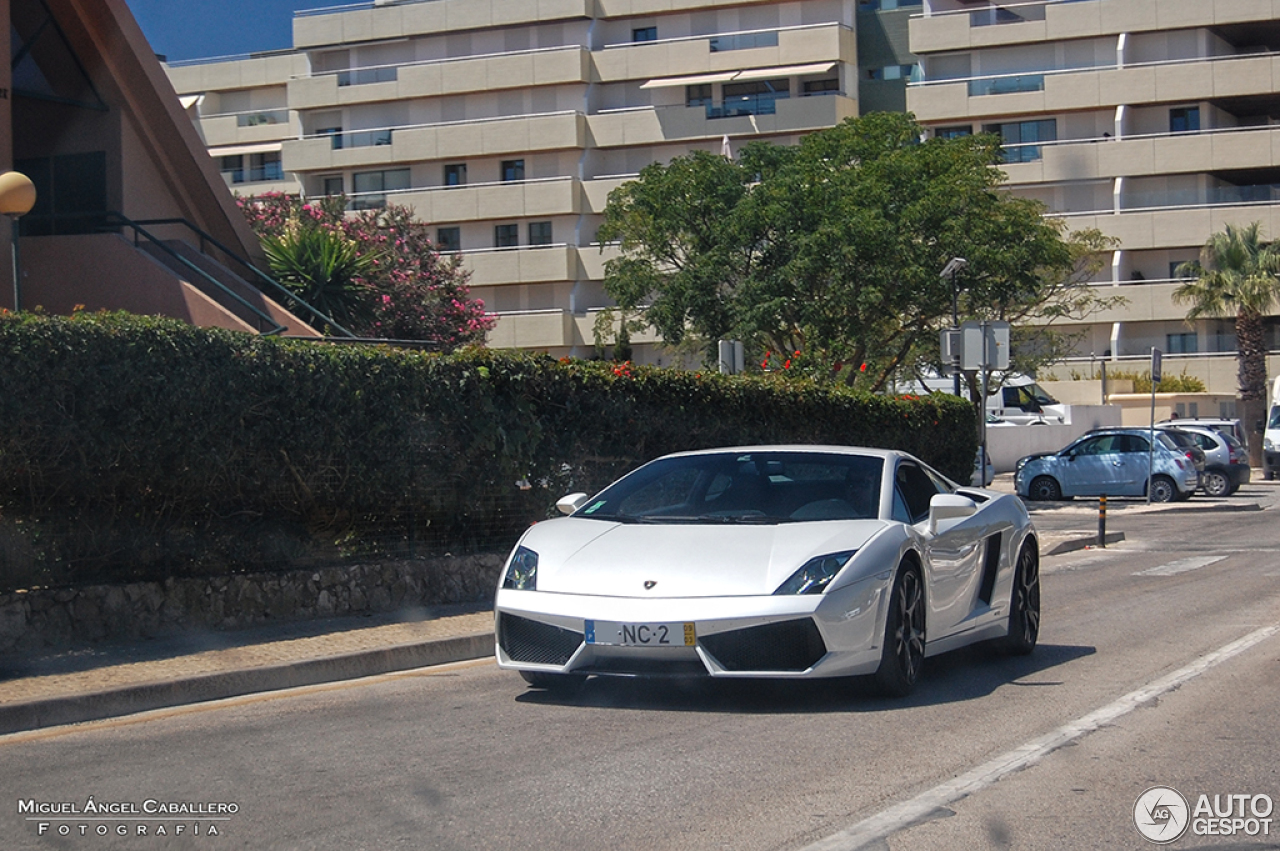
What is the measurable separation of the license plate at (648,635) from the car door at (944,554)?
1.72 m

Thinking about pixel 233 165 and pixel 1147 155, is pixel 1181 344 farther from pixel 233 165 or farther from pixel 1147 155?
pixel 233 165

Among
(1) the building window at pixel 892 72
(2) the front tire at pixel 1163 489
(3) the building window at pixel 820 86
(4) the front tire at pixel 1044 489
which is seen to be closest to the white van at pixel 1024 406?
(4) the front tire at pixel 1044 489

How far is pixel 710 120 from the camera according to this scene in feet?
206

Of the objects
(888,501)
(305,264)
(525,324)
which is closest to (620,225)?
(305,264)

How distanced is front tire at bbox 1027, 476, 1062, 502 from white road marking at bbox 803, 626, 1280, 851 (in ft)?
75.6

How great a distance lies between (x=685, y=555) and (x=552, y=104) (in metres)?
59.6

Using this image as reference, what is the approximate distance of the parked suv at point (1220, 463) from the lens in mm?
32625

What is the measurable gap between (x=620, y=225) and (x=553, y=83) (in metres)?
28.1

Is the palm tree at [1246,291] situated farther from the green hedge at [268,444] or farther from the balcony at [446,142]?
the green hedge at [268,444]

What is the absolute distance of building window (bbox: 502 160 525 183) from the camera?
65.2m

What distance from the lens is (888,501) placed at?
8117 mm

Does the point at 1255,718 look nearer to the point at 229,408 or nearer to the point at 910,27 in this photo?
the point at 229,408

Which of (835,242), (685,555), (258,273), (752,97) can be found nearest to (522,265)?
(752,97)

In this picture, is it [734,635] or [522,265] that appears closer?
[734,635]
